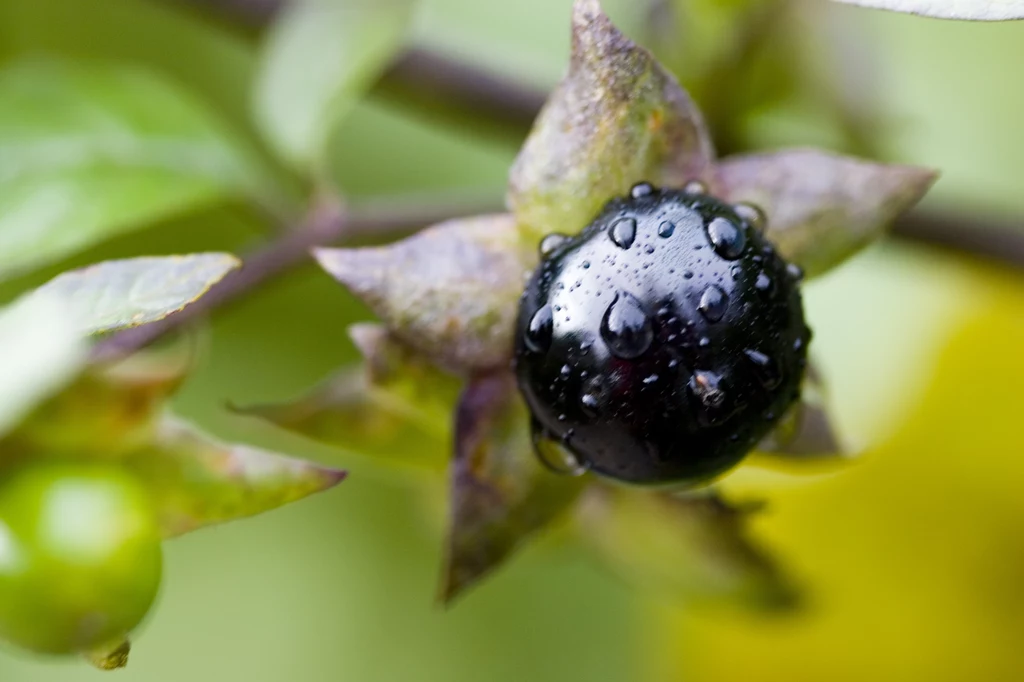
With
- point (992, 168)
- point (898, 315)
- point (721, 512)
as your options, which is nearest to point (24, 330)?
point (721, 512)

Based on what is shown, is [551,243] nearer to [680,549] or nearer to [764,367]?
[764,367]

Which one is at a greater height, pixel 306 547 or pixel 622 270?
pixel 622 270

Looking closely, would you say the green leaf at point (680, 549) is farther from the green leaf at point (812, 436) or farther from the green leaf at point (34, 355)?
the green leaf at point (34, 355)

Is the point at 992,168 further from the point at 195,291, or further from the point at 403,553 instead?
the point at 195,291

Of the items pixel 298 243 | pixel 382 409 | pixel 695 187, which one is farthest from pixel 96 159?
pixel 695 187

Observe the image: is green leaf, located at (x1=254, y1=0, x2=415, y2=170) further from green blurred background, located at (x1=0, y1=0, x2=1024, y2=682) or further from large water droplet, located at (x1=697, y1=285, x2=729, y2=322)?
large water droplet, located at (x1=697, y1=285, x2=729, y2=322)

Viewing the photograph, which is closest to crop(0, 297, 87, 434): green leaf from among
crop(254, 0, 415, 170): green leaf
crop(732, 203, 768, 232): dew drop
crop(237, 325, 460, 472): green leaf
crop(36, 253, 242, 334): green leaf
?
crop(36, 253, 242, 334): green leaf
